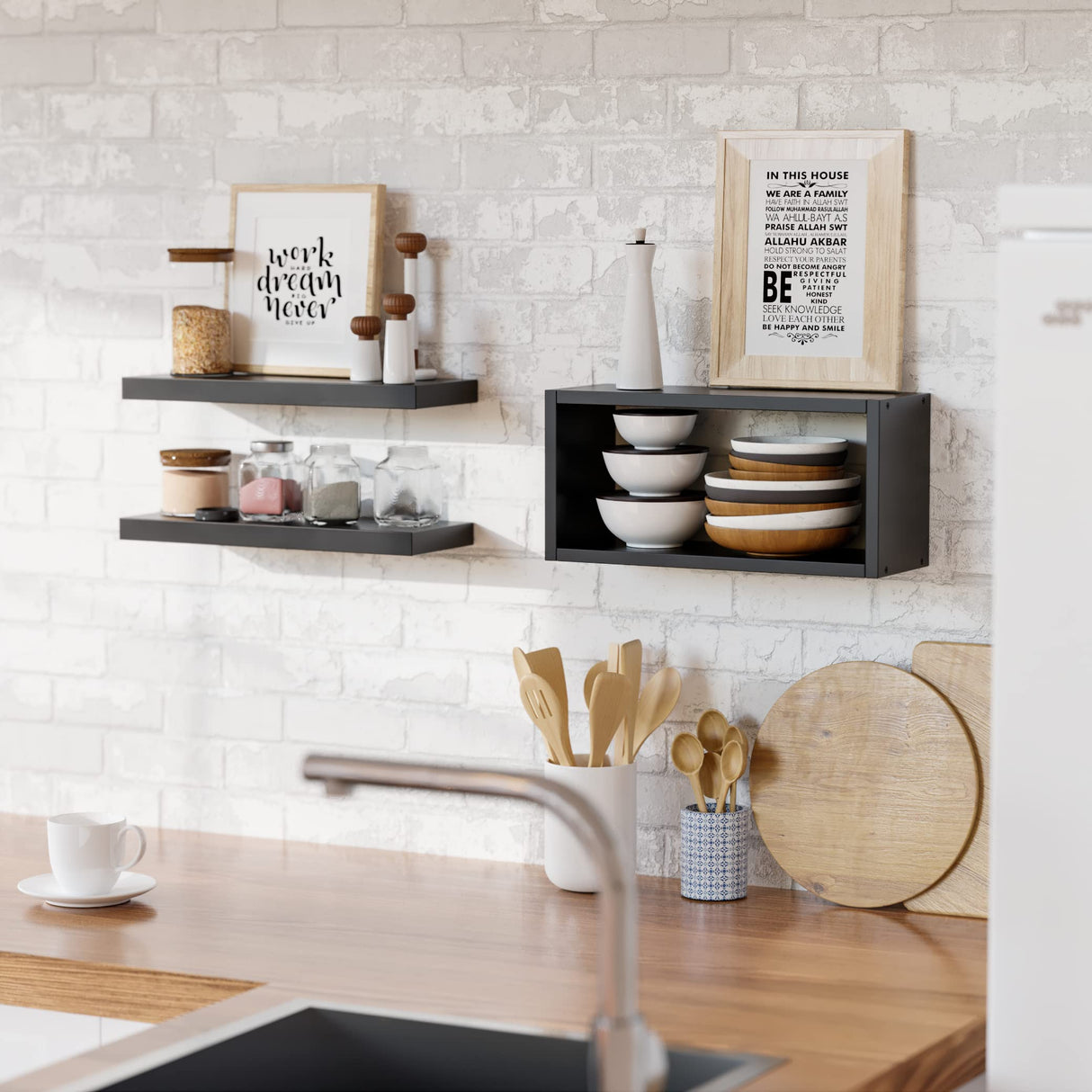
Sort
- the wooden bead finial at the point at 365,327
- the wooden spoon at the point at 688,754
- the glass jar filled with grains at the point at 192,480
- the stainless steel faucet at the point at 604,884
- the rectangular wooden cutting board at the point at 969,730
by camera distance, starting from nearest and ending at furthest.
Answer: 1. the stainless steel faucet at the point at 604,884
2. the rectangular wooden cutting board at the point at 969,730
3. the wooden spoon at the point at 688,754
4. the wooden bead finial at the point at 365,327
5. the glass jar filled with grains at the point at 192,480

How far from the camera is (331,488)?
285 centimetres

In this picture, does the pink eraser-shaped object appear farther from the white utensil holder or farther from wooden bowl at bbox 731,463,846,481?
wooden bowl at bbox 731,463,846,481

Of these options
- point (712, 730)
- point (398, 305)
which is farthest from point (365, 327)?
point (712, 730)

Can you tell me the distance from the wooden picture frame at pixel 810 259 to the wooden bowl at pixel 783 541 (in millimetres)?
235

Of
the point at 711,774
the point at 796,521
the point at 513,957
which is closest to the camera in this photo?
the point at 513,957

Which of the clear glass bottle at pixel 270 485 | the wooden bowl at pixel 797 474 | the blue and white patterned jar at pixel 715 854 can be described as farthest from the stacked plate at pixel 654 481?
the clear glass bottle at pixel 270 485

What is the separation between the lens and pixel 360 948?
245 centimetres

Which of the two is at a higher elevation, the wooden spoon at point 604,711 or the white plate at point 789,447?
the white plate at point 789,447

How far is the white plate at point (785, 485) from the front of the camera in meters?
2.55

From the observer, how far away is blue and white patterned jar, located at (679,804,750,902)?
269 centimetres

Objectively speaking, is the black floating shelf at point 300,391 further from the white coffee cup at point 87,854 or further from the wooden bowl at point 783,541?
the white coffee cup at point 87,854

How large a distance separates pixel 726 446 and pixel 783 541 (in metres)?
0.27

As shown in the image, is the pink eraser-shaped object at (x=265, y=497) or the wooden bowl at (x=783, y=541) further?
the pink eraser-shaped object at (x=265, y=497)

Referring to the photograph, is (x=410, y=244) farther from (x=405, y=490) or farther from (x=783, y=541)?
(x=783, y=541)
